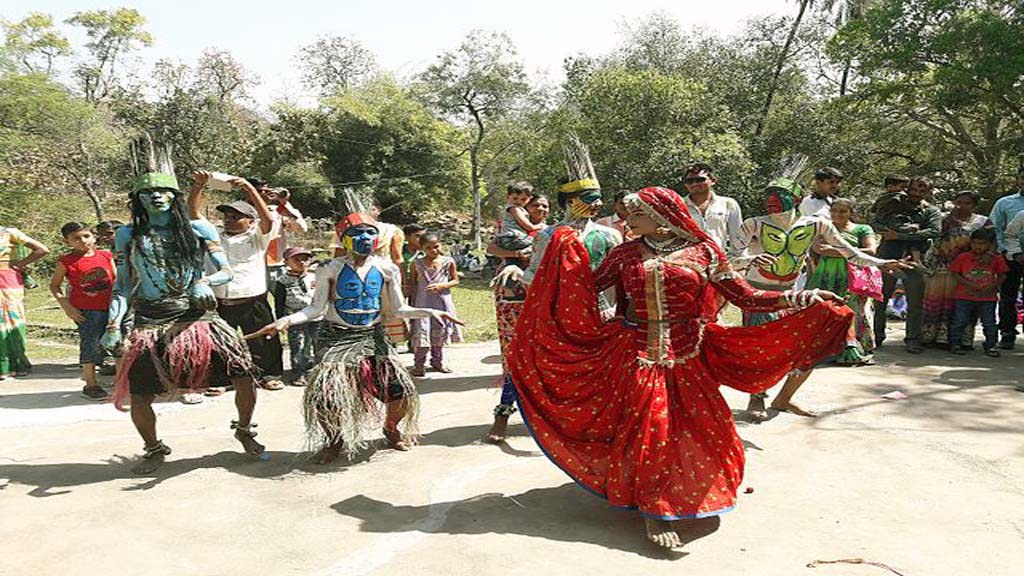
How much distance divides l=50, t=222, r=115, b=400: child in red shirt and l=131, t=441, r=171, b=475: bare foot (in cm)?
275

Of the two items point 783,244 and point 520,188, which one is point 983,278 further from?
point 520,188

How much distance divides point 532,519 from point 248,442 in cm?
222

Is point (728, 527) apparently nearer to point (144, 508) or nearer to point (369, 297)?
point (369, 297)

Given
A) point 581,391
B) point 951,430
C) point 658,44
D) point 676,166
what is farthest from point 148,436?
point 658,44

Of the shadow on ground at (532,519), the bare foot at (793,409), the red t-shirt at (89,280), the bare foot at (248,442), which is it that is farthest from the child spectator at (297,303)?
the bare foot at (793,409)

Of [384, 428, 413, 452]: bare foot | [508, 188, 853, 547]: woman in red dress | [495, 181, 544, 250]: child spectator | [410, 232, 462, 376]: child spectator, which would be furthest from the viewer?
[410, 232, 462, 376]: child spectator

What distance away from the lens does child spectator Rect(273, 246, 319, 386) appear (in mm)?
7375

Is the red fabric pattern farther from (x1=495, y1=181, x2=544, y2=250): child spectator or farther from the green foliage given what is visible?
the green foliage

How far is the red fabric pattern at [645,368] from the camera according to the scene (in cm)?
358

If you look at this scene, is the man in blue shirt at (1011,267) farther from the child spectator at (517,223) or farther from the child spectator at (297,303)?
the child spectator at (297,303)

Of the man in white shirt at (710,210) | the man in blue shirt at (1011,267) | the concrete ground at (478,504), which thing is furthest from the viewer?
the man in blue shirt at (1011,267)

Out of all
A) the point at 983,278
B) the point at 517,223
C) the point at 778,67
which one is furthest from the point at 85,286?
the point at 778,67

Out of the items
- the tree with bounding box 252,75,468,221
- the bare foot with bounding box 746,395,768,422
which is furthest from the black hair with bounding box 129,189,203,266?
the tree with bounding box 252,75,468,221

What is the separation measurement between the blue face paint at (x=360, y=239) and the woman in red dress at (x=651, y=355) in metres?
1.31
